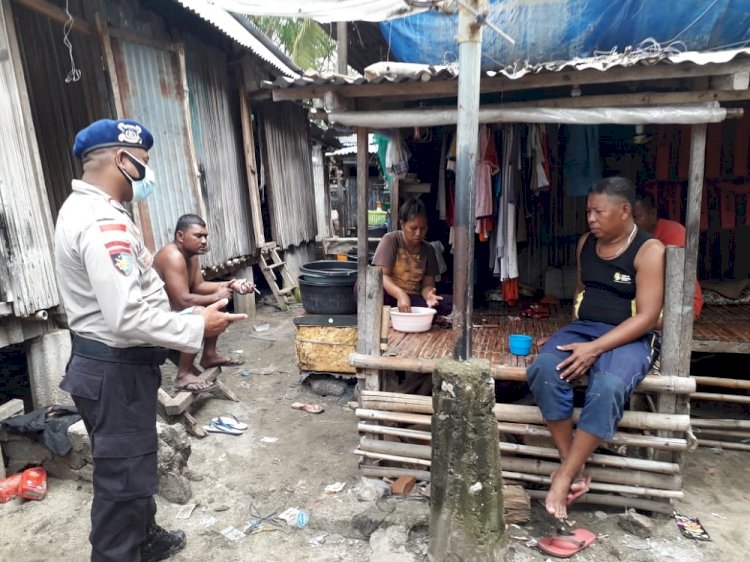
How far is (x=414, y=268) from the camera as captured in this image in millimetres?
5156

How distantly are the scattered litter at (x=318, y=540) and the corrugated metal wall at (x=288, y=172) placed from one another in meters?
7.29

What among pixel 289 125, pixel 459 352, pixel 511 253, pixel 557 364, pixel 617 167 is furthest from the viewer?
pixel 289 125

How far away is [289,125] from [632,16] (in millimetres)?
7403

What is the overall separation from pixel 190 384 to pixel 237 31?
597 cm

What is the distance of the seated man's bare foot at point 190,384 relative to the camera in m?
5.02

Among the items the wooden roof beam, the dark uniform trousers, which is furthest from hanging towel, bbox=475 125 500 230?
the dark uniform trousers

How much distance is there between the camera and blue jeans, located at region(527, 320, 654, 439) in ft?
10.3

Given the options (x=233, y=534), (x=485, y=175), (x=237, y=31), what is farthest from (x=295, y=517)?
(x=237, y=31)

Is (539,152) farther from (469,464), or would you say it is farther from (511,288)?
(469,464)

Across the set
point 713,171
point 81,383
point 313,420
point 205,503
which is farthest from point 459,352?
point 713,171

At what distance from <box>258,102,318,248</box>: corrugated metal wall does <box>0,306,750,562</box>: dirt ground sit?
580cm

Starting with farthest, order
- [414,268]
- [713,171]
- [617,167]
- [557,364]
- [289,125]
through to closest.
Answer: [289,125]
[617,167]
[713,171]
[414,268]
[557,364]

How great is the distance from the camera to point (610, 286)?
354 centimetres

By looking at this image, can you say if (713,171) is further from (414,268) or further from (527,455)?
(527,455)
